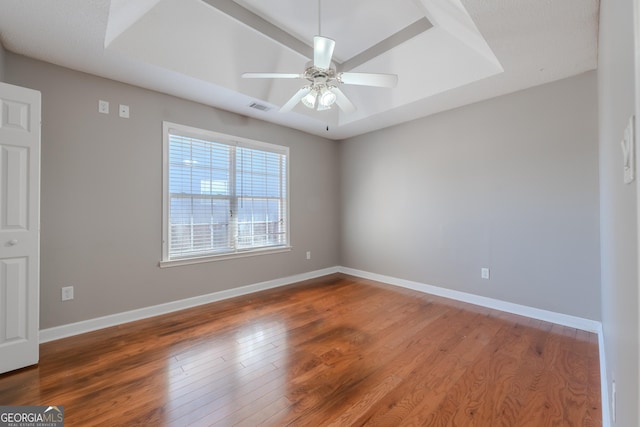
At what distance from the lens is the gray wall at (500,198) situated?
8.81 ft

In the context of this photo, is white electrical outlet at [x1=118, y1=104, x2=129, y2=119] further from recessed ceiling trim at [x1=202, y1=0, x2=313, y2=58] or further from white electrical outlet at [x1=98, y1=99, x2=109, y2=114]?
recessed ceiling trim at [x1=202, y1=0, x2=313, y2=58]

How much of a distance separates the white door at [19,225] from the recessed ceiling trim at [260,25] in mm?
1675

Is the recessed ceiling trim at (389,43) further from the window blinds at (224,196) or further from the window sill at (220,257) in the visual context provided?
the window sill at (220,257)

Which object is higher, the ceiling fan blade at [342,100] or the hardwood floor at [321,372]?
the ceiling fan blade at [342,100]

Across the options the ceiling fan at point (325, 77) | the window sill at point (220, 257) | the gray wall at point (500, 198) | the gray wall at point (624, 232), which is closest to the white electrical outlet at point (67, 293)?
the window sill at point (220, 257)

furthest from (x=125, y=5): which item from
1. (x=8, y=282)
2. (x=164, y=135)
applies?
(x=8, y=282)

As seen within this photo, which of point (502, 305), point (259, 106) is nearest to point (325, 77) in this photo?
point (259, 106)

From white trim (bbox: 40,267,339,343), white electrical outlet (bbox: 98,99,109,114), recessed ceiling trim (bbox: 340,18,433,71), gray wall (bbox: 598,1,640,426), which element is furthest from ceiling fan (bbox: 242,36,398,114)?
white trim (bbox: 40,267,339,343)

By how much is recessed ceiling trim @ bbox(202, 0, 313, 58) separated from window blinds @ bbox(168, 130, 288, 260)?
4.61 feet

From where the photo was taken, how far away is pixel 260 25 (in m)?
2.75

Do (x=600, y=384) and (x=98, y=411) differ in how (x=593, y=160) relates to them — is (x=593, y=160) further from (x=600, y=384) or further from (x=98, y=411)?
(x=98, y=411)

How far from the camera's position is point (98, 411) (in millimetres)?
1619

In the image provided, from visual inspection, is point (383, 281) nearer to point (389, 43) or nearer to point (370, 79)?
point (370, 79)

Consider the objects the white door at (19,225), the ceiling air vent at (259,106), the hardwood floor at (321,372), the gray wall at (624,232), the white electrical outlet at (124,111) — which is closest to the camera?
the gray wall at (624,232)
